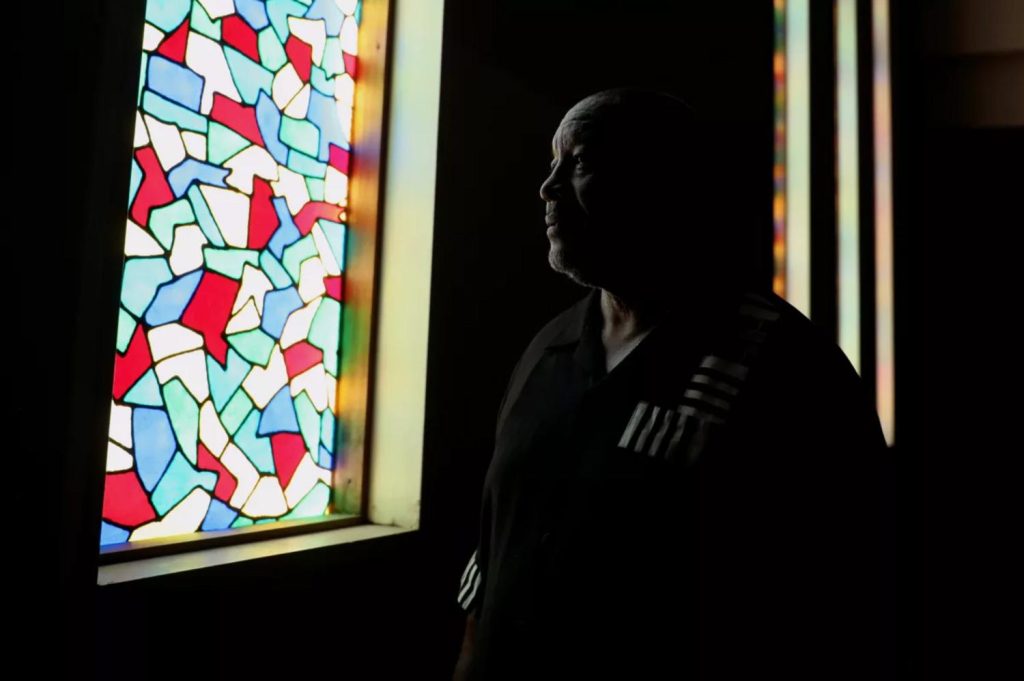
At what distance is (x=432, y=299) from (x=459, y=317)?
0.34 ft

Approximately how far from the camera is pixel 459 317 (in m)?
1.68

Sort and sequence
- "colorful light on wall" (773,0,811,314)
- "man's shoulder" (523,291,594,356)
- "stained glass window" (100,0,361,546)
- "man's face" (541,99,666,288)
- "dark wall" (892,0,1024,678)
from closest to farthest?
"man's face" (541,99,666,288) → "man's shoulder" (523,291,594,356) → "stained glass window" (100,0,361,546) → "colorful light on wall" (773,0,811,314) → "dark wall" (892,0,1024,678)

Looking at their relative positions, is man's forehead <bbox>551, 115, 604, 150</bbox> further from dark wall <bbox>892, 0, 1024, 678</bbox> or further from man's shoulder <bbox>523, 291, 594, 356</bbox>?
dark wall <bbox>892, 0, 1024, 678</bbox>

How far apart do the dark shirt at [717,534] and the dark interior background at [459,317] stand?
486mm

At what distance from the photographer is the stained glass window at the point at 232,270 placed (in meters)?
1.28

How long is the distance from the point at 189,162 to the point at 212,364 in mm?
353

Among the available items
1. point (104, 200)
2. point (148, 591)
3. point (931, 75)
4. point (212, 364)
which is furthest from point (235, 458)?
point (931, 75)

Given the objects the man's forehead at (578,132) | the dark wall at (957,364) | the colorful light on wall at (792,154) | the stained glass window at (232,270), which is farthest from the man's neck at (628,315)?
the dark wall at (957,364)

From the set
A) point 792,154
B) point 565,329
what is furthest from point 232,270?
point 792,154

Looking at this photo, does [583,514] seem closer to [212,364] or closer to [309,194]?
[212,364]

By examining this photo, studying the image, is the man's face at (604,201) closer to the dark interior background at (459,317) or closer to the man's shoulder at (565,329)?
the man's shoulder at (565,329)

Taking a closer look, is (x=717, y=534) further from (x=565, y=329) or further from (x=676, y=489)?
(x=565, y=329)

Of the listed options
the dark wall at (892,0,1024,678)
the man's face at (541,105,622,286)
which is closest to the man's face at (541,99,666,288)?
the man's face at (541,105,622,286)

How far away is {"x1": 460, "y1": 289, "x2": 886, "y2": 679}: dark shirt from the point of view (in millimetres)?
918
